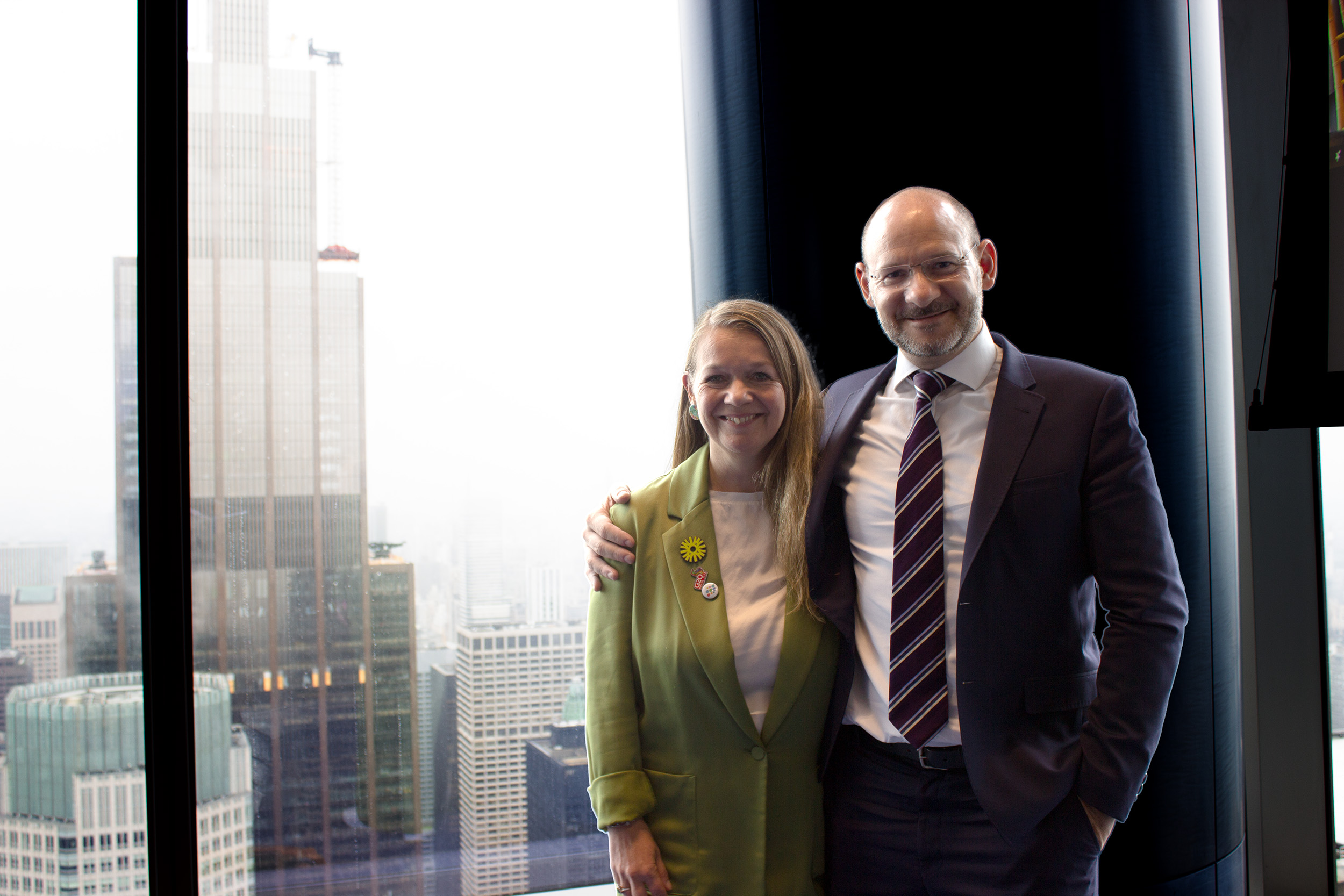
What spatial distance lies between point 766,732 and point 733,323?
83 centimetres

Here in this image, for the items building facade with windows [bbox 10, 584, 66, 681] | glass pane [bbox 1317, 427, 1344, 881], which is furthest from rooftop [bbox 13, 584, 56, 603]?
glass pane [bbox 1317, 427, 1344, 881]

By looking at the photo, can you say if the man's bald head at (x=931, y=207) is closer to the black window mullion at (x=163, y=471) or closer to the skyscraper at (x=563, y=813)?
the skyscraper at (x=563, y=813)

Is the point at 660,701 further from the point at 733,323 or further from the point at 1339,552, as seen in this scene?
the point at 1339,552

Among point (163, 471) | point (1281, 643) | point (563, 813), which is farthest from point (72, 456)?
point (1281, 643)

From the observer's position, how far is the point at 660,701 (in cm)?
162

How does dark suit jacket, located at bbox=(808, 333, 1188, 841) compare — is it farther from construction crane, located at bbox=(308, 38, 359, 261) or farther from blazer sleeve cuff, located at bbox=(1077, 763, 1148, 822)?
construction crane, located at bbox=(308, 38, 359, 261)

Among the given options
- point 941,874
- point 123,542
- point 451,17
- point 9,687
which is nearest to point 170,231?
point 123,542

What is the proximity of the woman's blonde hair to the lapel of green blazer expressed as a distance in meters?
0.13

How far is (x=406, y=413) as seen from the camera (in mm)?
2314

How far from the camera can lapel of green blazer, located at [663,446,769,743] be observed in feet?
5.08

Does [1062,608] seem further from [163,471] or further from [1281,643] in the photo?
[163,471]

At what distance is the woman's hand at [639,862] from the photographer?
1572mm

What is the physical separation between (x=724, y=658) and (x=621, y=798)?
34cm

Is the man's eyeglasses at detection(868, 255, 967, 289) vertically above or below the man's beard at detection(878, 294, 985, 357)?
above
